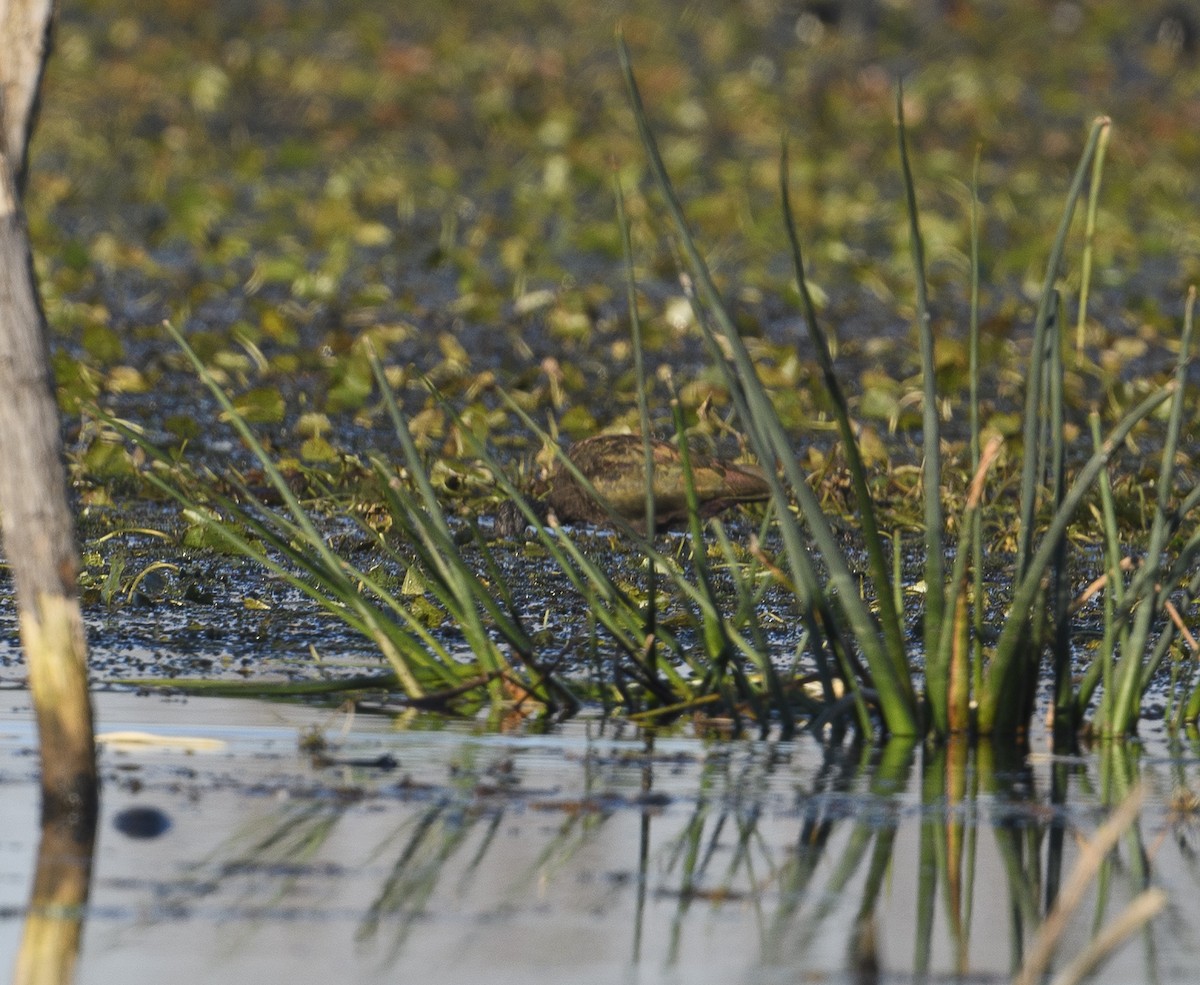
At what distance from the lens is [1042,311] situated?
11.0 ft

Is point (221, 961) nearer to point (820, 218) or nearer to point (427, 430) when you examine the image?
point (427, 430)

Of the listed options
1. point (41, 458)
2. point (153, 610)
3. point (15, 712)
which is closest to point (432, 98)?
point (153, 610)

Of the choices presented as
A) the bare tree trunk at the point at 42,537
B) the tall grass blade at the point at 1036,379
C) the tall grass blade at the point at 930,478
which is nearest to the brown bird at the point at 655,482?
the tall grass blade at the point at 930,478

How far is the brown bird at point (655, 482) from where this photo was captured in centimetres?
571

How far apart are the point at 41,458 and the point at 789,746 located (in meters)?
1.31

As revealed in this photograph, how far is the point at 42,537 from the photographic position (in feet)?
9.35

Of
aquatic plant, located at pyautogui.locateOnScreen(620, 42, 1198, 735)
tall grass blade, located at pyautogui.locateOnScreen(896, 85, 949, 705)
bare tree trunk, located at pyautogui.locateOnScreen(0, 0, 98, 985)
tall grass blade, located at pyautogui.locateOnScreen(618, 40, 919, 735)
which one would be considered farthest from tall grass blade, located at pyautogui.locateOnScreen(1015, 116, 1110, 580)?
bare tree trunk, located at pyautogui.locateOnScreen(0, 0, 98, 985)

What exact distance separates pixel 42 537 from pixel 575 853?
2.55ft

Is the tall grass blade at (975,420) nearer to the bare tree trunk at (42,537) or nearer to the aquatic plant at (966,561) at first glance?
the aquatic plant at (966,561)

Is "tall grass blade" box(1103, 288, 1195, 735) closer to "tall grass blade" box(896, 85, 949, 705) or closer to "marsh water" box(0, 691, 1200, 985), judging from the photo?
"marsh water" box(0, 691, 1200, 985)

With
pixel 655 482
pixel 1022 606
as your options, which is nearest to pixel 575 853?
pixel 1022 606

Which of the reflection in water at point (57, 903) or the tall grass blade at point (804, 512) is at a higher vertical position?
the tall grass blade at point (804, 512)

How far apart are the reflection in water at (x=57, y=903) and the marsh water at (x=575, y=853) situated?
2 cm

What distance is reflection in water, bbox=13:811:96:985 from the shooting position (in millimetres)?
Result: 2342
